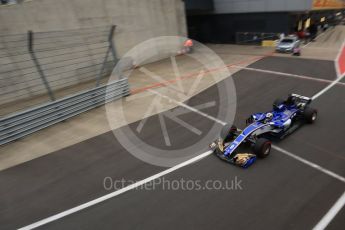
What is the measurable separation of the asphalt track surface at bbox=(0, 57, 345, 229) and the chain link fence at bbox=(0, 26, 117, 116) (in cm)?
461

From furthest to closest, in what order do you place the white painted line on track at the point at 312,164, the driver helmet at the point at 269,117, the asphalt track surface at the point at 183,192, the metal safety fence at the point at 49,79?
the metal safety fence at the point at 49,79 → the driver helmet at the point at 269,117 → the white painted line on track at the point at 312,164 → the asphalt track surface at the point at 183,192

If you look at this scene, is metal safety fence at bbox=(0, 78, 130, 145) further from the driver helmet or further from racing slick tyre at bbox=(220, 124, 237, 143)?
the driver helmet

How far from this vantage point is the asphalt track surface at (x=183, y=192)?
5734 millimetres

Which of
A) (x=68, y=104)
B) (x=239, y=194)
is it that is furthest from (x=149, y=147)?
(x=68, y=104)

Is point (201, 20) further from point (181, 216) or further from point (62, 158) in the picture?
point (181, 216)

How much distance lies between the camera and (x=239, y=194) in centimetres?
635

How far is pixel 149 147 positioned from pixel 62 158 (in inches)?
113

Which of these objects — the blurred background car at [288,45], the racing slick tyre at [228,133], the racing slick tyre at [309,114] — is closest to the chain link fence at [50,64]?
the racing slick tyre at [228,133]

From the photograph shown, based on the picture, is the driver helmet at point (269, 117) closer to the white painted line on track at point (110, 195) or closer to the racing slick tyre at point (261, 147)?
the racing slick tyre at point (261, 147)

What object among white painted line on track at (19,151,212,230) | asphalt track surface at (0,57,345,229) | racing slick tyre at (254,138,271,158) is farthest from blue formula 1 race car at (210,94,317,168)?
white painted line on track at (19,151,212,230)

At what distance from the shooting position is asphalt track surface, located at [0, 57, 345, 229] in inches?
226

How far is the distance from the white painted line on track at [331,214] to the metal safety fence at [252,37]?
21.8 meters

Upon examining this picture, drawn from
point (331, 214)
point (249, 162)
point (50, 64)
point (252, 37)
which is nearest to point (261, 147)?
point (249, 162)

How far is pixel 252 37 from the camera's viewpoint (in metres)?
26.5
